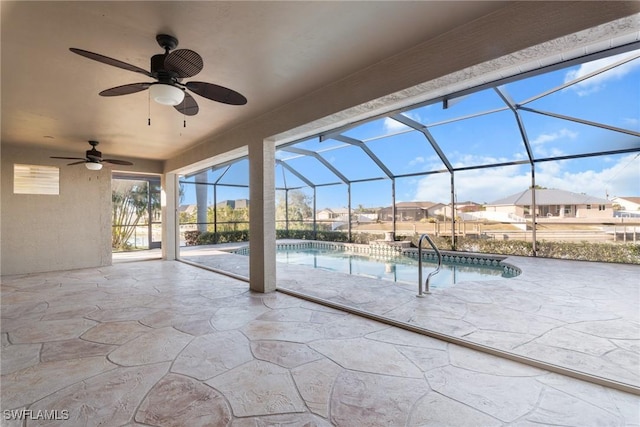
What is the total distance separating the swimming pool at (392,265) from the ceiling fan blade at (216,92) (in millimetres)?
4443

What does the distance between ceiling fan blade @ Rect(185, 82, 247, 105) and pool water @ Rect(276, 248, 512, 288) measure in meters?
4.53

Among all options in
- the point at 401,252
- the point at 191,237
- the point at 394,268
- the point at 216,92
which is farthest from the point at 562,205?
the point at 191,237

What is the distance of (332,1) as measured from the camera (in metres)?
2.02

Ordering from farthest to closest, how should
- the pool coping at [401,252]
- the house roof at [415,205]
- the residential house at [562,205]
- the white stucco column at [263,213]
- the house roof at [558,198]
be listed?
the house roof at [415,205] → the pool coping at [401,252] → the house roof at [558,198] → the residential house at [562,205] → the white stucco column at [263,213]

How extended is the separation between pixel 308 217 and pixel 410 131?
6.65 metres

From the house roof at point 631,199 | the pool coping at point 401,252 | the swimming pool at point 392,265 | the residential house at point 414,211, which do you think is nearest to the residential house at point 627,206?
the house roof at point 631,199

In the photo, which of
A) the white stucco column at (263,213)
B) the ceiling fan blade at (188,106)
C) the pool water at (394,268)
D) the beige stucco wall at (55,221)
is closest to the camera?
the ceiling fan blade at (188,106)

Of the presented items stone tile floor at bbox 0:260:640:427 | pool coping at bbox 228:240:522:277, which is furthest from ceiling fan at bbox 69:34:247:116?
pool coping at bbox 228:240:522:277

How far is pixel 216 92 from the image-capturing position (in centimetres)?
249

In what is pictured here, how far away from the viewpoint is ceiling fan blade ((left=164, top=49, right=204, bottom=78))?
2088 millimetres

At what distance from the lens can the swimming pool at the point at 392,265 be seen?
250 inches

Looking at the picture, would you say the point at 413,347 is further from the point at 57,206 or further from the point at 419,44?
the point at 57,206

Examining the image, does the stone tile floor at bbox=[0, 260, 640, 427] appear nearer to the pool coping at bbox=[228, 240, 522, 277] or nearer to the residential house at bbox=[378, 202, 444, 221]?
the pool coping at bbox=[228, 240, 522, 277]

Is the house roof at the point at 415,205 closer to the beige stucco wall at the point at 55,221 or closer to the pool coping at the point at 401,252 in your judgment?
the pool coping at the point at 401,252
